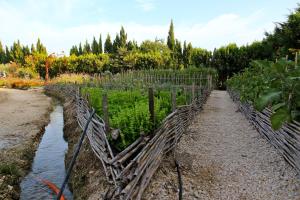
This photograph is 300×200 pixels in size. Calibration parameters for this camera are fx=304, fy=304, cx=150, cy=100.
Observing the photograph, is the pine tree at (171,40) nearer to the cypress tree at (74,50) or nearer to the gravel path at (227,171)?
the cypress tree at (74,50)

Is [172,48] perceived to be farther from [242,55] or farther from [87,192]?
[87,192]

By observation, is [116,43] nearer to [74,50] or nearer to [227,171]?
[74,50]

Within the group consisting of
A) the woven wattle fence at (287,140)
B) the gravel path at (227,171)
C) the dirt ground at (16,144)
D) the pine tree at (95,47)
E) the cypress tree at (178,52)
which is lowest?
the dirt ground at (16,144)

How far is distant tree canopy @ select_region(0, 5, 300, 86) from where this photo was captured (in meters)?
19.2

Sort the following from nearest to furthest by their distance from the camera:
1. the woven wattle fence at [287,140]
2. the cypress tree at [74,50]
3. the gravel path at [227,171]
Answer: the gravel path at [227,171], the woven wattle fence at [287,140], the cypress tree at [74,50]

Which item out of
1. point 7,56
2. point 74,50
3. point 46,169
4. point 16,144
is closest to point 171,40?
point 74,50

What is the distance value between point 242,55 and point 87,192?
Result: 27.2 metres

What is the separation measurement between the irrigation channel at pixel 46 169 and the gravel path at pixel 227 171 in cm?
211

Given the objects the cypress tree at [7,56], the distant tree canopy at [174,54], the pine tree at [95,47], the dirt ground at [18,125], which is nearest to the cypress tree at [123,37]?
the distant tree canopy at [174,54]

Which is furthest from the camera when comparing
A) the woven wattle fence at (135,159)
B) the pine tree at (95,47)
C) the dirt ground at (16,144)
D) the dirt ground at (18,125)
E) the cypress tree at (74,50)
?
the cypress tree at (74,50)

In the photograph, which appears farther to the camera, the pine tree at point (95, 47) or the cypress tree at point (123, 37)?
the pine tree at point (95, 47)

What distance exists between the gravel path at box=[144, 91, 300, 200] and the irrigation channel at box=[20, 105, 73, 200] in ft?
6.93

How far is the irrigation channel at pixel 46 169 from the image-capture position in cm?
557

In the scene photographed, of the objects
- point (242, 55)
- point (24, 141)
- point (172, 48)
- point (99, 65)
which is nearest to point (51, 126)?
point (24, 141)
